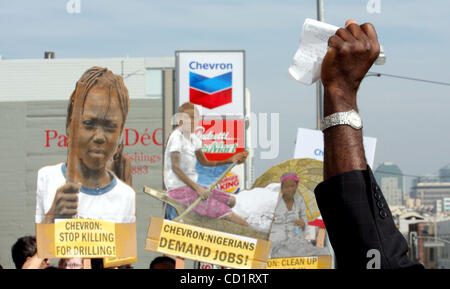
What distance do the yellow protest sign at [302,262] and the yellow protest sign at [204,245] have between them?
397 millimetres

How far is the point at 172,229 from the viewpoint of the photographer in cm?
820

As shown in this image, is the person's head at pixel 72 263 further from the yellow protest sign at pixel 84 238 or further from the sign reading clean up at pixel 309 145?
the sign reading clean up at pixel 309 145

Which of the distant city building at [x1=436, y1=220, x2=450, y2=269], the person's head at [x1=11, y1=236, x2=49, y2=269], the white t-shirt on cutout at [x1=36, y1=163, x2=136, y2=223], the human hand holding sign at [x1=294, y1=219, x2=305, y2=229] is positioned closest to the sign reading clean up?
the human hand holding sign at [x1=294, y1=219, x2=305, y2=229]

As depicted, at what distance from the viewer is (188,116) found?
9.58m

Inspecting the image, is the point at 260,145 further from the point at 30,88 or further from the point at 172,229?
the point at 30,88

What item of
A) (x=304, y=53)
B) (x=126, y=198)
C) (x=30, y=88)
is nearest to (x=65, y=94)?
(x=30, y=88)

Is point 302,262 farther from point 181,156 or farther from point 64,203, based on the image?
point 64,203

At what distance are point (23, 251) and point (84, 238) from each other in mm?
1332

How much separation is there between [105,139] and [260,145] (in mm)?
2448

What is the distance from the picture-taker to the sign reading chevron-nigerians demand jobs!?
32.7 feet

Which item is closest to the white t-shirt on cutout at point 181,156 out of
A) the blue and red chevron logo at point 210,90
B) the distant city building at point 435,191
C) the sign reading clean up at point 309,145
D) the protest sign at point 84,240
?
the blue and red chevron logo at point 210,90

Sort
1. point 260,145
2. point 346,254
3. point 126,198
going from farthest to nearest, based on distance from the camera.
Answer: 1. point 126,198
2. point 260,145
3. point 346,254

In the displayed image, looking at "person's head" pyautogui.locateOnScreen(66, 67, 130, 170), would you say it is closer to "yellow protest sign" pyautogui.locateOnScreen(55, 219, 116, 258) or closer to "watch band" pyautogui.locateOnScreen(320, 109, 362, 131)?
"yellow protest sign" pyautogui.locateOnScreen(55, 219, 116, 258)

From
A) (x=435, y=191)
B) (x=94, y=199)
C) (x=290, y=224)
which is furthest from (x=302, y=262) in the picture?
(x=435, y=191)
